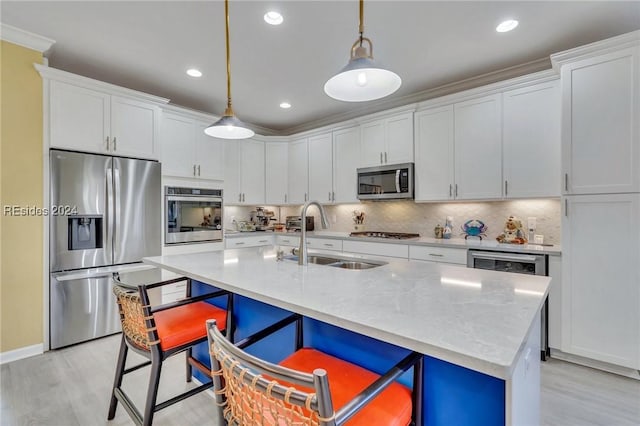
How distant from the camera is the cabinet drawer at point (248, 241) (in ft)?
14.1

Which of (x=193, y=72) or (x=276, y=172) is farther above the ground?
(x=193, y=72)

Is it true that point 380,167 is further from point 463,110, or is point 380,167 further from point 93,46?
point 93,46

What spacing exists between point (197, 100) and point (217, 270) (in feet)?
10.8

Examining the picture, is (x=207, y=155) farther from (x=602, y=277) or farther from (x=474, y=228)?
(x=602, y=277)

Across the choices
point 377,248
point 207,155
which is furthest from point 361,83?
point 207,155

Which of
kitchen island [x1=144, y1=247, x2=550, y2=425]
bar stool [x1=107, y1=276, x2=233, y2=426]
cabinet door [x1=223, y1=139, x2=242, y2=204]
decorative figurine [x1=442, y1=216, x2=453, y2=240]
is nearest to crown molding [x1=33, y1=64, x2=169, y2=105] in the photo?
cabinet door [x1=223, y1=139, x2=242, y2=204]

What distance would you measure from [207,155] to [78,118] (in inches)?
58.6

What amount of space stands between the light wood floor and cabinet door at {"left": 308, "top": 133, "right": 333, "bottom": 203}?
9.32ft

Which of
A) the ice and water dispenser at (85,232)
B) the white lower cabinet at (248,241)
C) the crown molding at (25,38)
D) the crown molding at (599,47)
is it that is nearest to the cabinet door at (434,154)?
the crown molding at (599,47)

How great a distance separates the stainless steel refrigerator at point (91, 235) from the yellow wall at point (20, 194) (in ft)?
0.39

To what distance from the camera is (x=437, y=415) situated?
3.31 feet

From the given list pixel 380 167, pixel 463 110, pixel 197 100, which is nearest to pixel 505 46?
pixel 463 110

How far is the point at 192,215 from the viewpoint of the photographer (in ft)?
12.7

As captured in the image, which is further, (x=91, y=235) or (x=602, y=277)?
(x=91, y=235)
